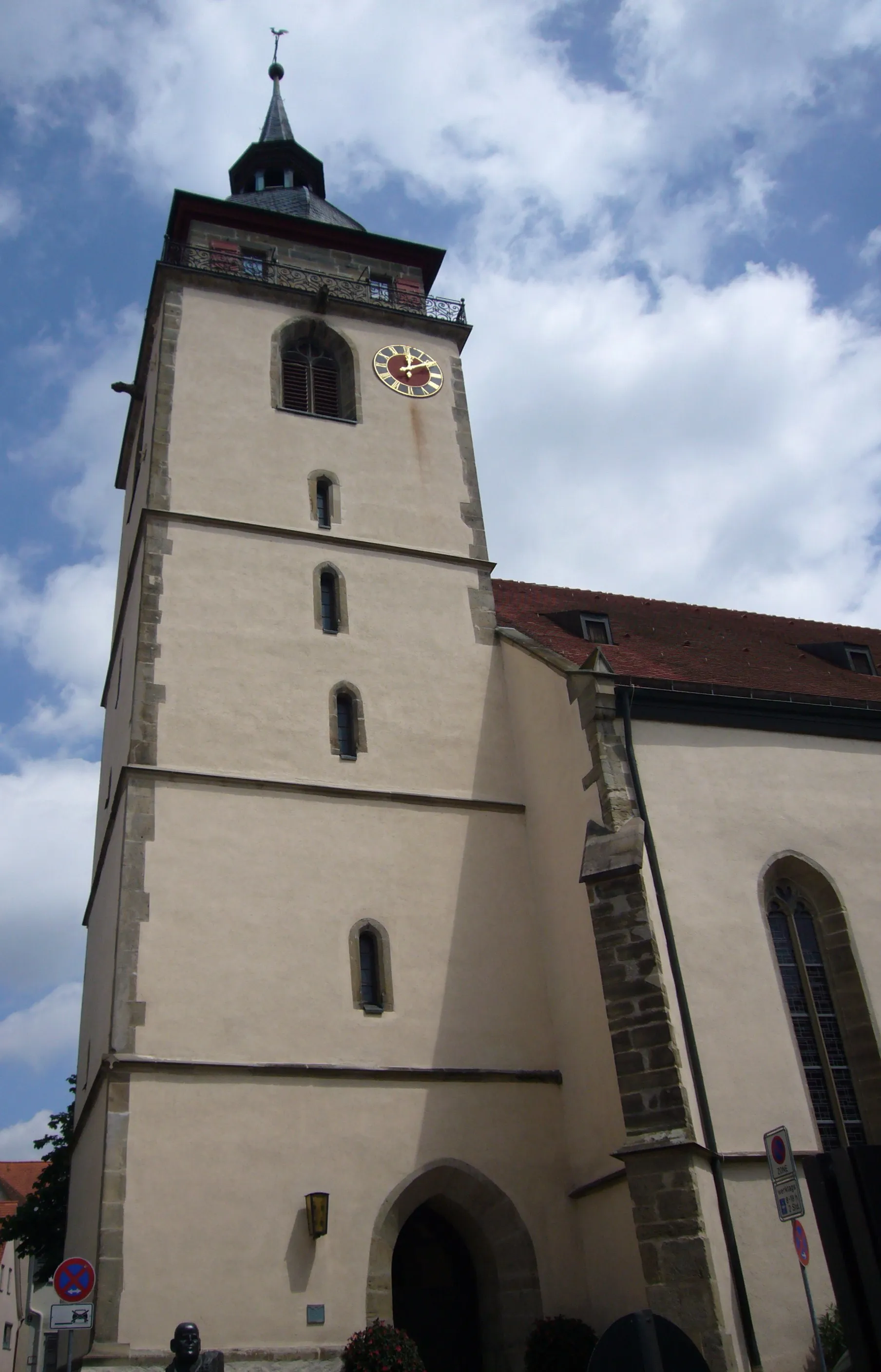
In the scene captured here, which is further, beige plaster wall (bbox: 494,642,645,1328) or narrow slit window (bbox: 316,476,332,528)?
narrow slit window (bbox: 316,476,332,528)

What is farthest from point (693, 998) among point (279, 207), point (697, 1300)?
point (279, 207)

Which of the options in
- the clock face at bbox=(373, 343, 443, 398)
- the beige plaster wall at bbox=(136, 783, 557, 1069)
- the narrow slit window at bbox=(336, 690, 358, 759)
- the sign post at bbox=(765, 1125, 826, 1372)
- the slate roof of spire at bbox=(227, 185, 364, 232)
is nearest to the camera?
the sign post at bbox=(765, 1125, 826, 1372)

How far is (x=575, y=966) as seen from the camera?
1116 cm

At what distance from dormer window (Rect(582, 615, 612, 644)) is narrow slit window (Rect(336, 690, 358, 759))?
340 cm

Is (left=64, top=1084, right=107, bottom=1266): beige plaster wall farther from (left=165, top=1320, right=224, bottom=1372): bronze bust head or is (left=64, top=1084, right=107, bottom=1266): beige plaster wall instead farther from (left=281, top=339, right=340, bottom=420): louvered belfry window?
(left=281, top=339, right=340, bottom=420): louvered belfry window

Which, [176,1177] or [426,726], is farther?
[426,726]

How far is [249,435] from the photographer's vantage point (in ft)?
48.4

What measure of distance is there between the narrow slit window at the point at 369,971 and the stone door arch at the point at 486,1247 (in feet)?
5.06

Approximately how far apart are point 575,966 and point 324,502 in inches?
259

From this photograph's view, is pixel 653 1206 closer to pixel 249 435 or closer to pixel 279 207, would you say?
pixel 249 435

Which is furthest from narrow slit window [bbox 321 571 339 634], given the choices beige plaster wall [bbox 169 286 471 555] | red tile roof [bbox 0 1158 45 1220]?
red tile roof [bbox 0 1158 45 1220]

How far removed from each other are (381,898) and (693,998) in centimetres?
324

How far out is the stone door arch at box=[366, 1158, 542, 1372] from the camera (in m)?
10.0

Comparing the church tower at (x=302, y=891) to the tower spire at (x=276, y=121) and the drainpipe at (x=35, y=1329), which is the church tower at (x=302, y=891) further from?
the drainpipe at (x=35, y=1329)
